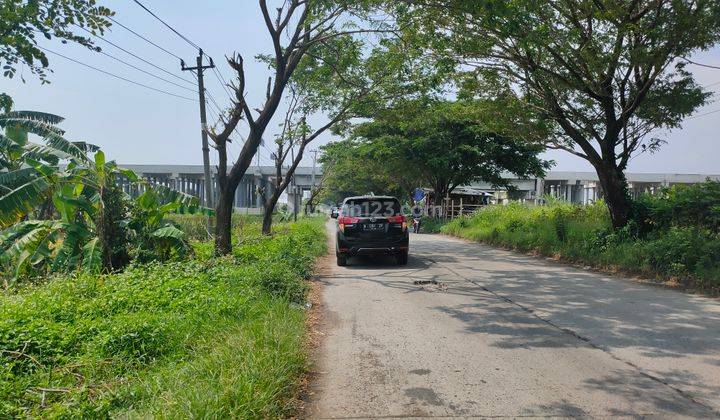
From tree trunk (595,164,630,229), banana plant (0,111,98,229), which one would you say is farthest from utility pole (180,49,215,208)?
tree trunk (595,164,630,229)

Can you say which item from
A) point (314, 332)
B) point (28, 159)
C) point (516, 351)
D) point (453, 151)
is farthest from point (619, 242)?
point (453, 151)

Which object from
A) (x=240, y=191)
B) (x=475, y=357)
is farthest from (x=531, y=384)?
(x=240, y=191)

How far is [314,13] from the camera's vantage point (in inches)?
523

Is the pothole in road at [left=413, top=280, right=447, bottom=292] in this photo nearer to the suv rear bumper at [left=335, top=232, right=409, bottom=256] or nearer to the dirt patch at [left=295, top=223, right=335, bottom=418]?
the dirt patch at [left=295, top=223, right=335, bottom=418]

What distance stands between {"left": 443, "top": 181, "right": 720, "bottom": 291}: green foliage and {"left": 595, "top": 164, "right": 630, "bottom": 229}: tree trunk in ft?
0.90

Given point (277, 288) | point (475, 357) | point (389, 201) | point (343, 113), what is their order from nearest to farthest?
point (475, 357) < point (277, 288) < point (389, 201) < point (343, 113)

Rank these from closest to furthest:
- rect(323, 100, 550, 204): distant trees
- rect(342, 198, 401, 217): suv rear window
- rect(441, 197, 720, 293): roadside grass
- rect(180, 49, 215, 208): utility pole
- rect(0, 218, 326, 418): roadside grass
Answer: rect(0, 218, 326, 418): roadside grass → rect(441, 197, 720, 293): roadside grass → rect(342, 198, 401, 217): suv rear window → rect(180, 49, 215, 208): utility pole → rect(323, 100, 550, 204): distant trees

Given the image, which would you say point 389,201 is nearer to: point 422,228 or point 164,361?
point 164,361

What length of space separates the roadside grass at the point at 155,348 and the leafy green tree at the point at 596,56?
6.68m

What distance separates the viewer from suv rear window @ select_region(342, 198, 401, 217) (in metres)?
13.7

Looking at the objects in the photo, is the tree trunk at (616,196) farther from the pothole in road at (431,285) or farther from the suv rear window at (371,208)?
the pothole in road at (431,285)

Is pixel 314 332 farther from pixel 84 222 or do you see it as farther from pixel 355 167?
pixel 355 167

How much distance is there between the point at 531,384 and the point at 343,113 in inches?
632

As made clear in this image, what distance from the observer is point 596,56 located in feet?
42.4
